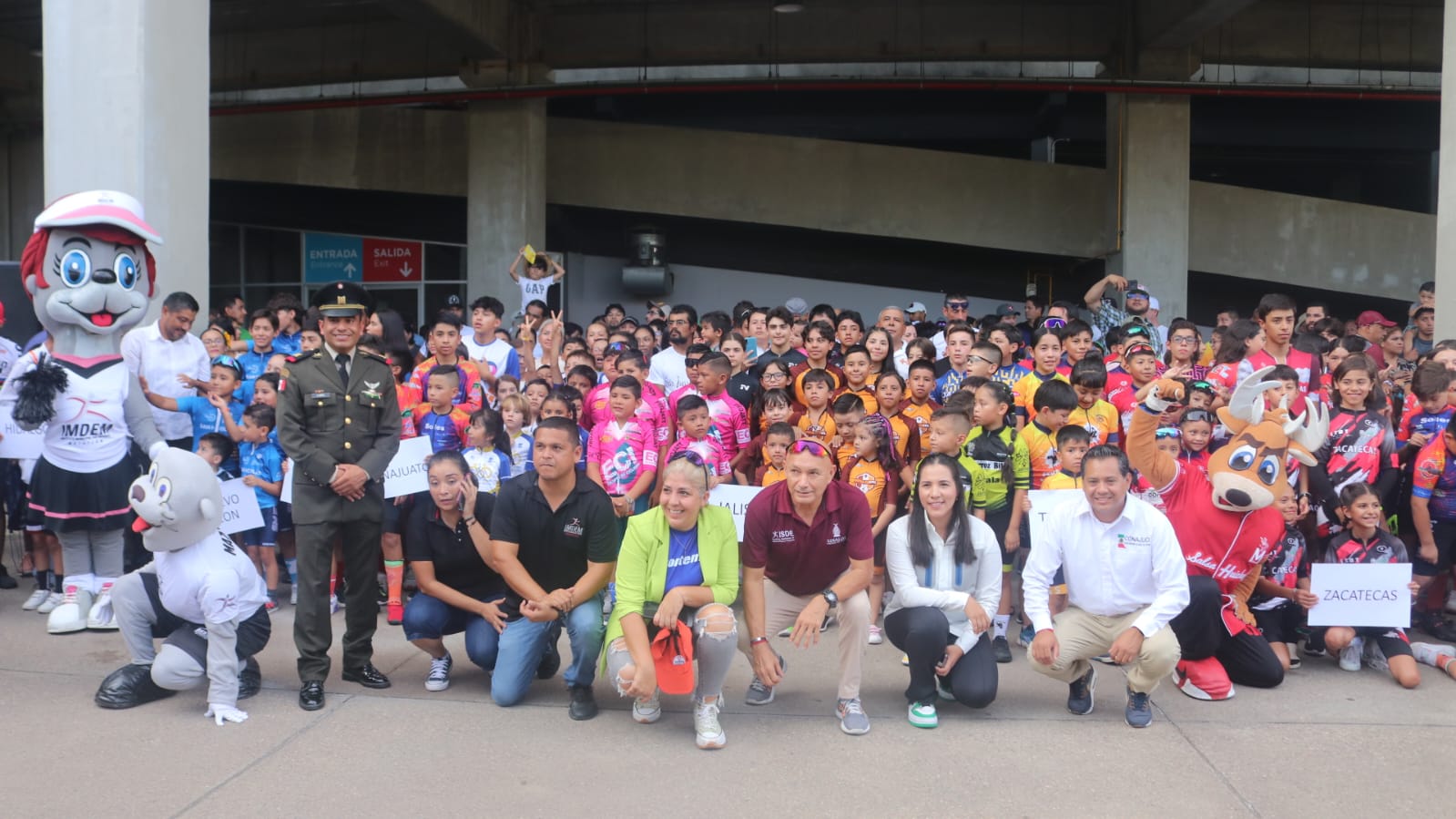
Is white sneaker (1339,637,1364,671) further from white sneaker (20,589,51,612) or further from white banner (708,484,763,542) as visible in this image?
white sneaker (20,589,51,612)

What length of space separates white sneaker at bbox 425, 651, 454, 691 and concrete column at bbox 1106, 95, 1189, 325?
446 inches

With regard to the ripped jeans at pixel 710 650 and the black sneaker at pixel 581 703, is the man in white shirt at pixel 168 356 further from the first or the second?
the ripped jeans at pixel 710 650

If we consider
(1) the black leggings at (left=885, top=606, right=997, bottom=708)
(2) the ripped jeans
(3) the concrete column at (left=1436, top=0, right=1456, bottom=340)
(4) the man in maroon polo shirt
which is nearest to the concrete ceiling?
(3) the concrete column at (left=1436, top=0, right=1456, bottom=340)

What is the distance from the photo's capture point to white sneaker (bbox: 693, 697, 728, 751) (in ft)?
15.5

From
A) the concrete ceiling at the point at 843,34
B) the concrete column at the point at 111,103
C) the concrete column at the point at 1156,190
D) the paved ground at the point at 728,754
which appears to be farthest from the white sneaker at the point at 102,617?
the concrete column at the point at 1156,190

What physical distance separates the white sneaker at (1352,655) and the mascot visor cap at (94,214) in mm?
6807

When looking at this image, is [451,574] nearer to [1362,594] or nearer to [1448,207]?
[1362,594]

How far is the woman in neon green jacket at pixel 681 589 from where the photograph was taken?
4.77 m

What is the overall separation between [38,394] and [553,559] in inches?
125

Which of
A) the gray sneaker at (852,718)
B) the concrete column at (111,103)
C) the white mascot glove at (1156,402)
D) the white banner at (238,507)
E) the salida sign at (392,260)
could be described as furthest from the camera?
the salida sign at (392,260)

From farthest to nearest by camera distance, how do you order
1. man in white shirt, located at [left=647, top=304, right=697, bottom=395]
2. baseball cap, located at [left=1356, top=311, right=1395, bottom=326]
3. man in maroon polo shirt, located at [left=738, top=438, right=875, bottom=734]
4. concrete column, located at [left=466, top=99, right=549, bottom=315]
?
concrete column, located at [left=466, top=99, right=549, bottom=315] < baseball cap, located at [left=1356, top=311, right=1395, bottom=326] < man in white shirt, located at [left=647, top=304, right=697, bottom=395] < man in maroon polo shirt, located at [left=738, top=438, right=875, bottom=734]

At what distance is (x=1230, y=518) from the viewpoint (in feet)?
18.0

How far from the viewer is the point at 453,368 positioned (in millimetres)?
7137

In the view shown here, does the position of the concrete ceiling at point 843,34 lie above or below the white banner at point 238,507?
above
